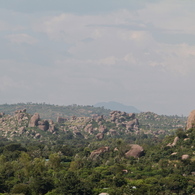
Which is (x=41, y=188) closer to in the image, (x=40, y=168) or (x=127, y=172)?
(x=40, y=168)

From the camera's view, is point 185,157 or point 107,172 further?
point 185,157

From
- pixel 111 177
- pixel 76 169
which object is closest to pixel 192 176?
pixel 111 177

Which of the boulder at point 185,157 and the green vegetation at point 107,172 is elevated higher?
the boulder at point 185,157

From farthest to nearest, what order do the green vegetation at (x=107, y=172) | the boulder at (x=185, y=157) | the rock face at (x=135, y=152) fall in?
the rock face at (x=135, y=152), the boulder at (x=185, y=157), the green vegetation at (x=107, y=172)

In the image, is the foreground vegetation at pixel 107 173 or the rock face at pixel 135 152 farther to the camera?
the rock face at pixel 135 152

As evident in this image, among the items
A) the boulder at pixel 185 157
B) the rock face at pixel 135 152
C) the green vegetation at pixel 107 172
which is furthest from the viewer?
the rock face at pixel 135 152

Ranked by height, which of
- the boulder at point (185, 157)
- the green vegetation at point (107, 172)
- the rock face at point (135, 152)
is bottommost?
the green vegetation at point (107, 172)

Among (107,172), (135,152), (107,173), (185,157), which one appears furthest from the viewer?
(135,152)

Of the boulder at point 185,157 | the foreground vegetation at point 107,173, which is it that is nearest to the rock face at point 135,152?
the foreground vegetation at point 107,173

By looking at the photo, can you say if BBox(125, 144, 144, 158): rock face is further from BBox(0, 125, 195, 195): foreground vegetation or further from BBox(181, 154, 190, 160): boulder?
BBox(181, 154, 190, 160): boulder

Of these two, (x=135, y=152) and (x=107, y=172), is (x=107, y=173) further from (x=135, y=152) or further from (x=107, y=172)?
(x=135, y=152)

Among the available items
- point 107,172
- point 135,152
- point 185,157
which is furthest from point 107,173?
point 135,152

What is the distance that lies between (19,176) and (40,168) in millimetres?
7283

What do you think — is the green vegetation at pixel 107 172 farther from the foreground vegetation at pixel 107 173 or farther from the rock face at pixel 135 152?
the rock face at pixel 135 152
